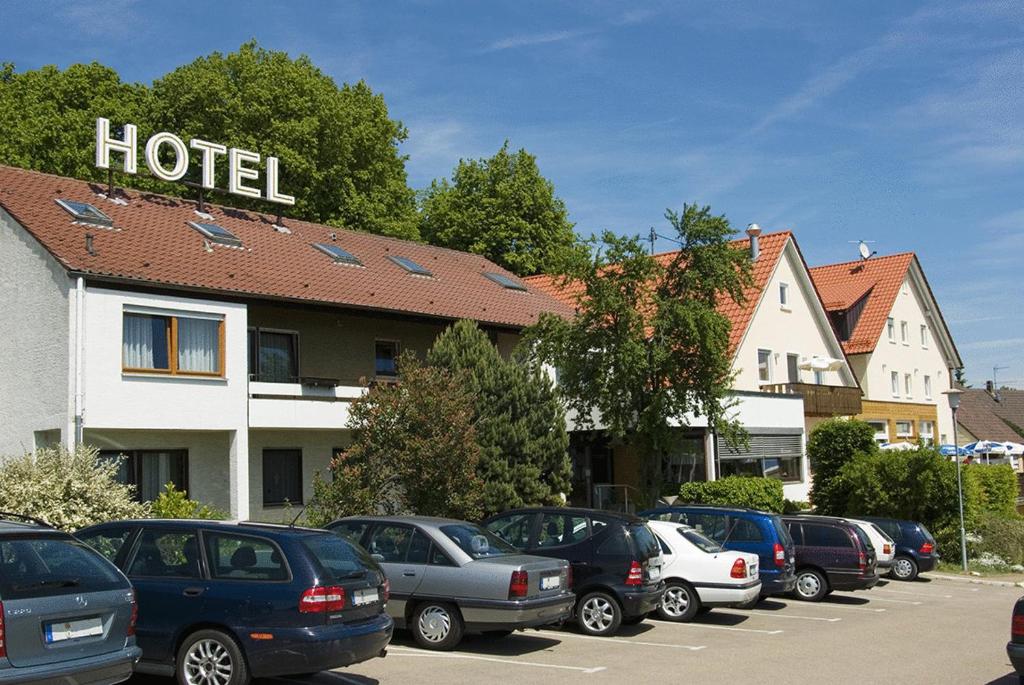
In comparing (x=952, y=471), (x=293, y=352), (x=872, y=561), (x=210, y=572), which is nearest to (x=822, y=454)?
(x=952, y=471)

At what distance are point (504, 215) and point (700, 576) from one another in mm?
32568

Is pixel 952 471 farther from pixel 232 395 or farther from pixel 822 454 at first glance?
pixel 232 395

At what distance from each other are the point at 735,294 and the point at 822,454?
10.5 metres

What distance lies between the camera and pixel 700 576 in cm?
1630

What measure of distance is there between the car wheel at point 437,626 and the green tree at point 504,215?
33780mm

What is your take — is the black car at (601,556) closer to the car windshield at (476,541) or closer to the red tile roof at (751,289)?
the car windshield at (476,541)

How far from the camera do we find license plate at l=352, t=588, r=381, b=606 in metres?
10.4

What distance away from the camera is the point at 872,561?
20.4 m

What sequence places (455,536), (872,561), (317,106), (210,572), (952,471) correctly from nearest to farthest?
(210,572), (455,536), (872,561), (952,471), (317,106)

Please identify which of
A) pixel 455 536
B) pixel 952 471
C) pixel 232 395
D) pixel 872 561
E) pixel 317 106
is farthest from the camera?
pixel 317 106

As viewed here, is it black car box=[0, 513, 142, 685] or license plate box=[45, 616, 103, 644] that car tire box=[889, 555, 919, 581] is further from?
license plate box=[45, 616, 103, 644]

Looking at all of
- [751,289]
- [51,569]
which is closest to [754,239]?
[751,289]

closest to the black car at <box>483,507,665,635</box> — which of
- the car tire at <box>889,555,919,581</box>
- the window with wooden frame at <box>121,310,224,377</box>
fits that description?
the window with wooden frame at <box>121,310,224,377</box>

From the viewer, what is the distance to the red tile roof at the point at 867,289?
4738 cm
